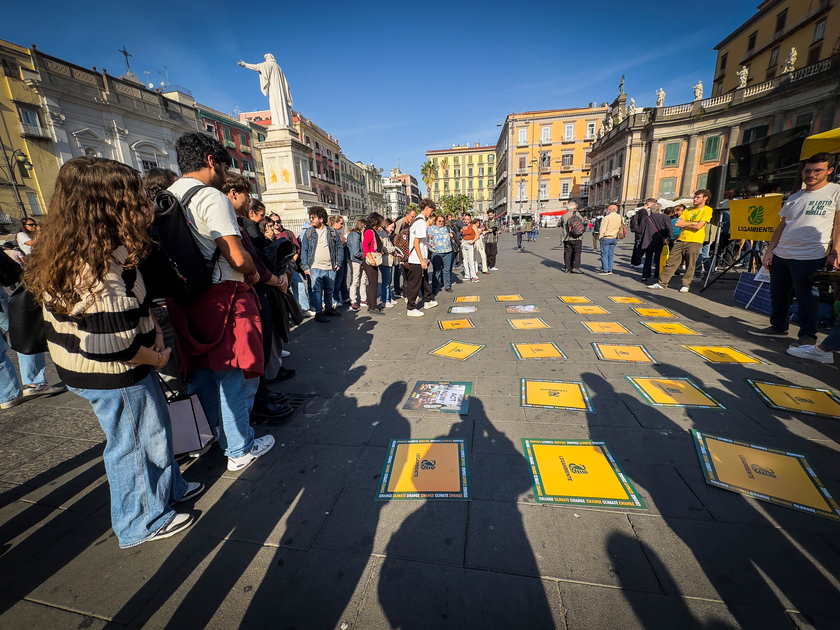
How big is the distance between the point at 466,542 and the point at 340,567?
62cm

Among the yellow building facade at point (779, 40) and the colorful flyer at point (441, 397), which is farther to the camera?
the yellow building facade at point (779, 40)

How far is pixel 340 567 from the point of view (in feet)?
5.28

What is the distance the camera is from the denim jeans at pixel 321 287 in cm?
607

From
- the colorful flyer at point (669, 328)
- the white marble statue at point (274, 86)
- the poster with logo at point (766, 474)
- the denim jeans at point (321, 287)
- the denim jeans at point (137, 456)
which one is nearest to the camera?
the denim jeans at point (137, 456)

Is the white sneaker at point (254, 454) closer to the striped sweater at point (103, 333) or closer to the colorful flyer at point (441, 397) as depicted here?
the striped sweater at point (103, 333)

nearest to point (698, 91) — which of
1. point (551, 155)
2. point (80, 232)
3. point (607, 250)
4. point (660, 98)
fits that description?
point (660, 98)

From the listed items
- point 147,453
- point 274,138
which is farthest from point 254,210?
point 274,138

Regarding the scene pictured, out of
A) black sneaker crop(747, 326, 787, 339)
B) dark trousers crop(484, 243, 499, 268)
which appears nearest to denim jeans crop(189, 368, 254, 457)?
black sneaker crop(747, 326, 787, 339)

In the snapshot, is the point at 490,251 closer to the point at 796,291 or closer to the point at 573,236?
the point at 573,236

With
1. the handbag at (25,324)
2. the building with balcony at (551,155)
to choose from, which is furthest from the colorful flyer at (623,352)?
the building with balcony at (551,155)

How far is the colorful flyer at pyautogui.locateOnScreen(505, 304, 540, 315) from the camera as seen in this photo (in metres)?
5.93

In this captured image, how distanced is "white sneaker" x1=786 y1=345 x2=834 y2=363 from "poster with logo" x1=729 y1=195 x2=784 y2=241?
3.21 metres

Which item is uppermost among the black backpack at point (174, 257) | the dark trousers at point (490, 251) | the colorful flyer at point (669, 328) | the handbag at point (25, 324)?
the black backpack at point (174, 257)

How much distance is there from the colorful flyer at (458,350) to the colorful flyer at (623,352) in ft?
4.51
